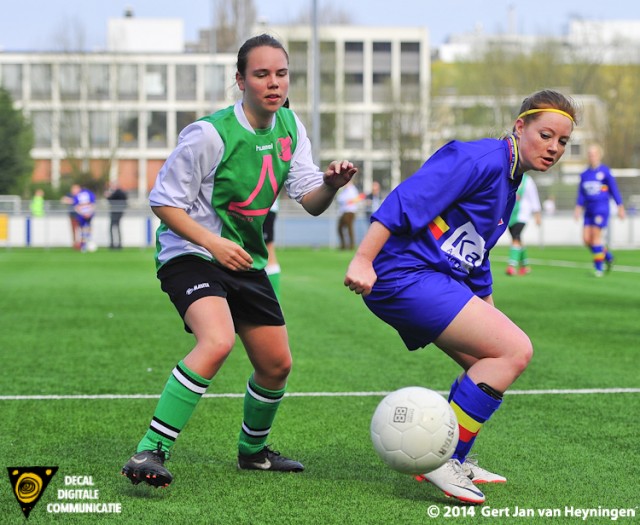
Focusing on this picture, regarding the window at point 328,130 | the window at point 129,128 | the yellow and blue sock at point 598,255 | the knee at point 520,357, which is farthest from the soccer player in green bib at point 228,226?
the window at point 129,128

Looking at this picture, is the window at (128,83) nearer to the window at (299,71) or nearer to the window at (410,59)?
the window at (299,71)

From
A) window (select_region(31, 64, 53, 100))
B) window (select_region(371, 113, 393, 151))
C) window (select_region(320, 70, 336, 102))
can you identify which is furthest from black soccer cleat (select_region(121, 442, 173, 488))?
window (select_region(31, 64, 53, 100))

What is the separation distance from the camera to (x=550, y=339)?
10.5 m

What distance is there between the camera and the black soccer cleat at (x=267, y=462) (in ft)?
16.7

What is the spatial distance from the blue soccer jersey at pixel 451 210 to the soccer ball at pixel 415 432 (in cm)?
55

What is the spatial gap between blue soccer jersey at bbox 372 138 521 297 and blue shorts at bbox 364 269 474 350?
5cm

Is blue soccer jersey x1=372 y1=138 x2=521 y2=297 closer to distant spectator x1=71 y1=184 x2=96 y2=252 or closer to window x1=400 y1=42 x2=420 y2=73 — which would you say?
distant spectator x1=71 y1=184 x2=96 y2=252

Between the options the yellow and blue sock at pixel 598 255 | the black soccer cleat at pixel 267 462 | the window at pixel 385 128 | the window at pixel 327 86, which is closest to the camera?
the black soccer cleat at pixel 267 462

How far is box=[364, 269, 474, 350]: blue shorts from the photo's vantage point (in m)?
4.47

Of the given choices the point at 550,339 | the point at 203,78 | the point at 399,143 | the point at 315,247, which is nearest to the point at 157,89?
the point at 203,78

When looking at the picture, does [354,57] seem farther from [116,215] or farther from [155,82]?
[116,215]

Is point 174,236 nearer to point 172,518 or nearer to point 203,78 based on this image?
point 172,518

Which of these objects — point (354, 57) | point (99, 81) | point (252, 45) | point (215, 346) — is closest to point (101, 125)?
point (99, 81)

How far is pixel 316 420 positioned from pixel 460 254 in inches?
82.5
